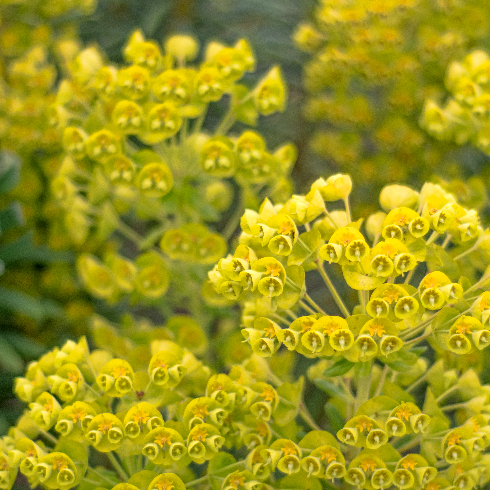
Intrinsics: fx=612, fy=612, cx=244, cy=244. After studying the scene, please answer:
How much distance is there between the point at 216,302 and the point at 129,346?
220 mm

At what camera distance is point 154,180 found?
1230 mm

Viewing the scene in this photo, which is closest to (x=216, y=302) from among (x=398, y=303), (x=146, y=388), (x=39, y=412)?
(x=146, y=388)

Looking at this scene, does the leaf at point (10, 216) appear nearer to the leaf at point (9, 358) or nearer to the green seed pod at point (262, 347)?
the leaf at point (9, 358)

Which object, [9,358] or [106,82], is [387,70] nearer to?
[106,82]

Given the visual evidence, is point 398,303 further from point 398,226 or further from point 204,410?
point 204,410

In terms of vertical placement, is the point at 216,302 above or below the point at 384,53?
below

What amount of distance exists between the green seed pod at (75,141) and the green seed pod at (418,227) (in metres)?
0.70

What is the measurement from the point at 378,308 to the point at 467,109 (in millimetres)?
725

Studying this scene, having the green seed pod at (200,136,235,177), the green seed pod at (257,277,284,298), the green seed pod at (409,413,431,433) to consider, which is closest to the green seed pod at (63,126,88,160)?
the green seed pod at (200,136,235,177)

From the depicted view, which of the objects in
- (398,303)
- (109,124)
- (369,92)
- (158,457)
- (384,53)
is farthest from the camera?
(369,92)

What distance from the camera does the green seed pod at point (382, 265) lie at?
81 centimetres

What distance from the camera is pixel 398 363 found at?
3.02 feet

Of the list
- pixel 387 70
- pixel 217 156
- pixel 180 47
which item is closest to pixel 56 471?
pixel 217 156

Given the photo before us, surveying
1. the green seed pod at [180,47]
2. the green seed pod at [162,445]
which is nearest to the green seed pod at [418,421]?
the green seed pod at [162,445]
